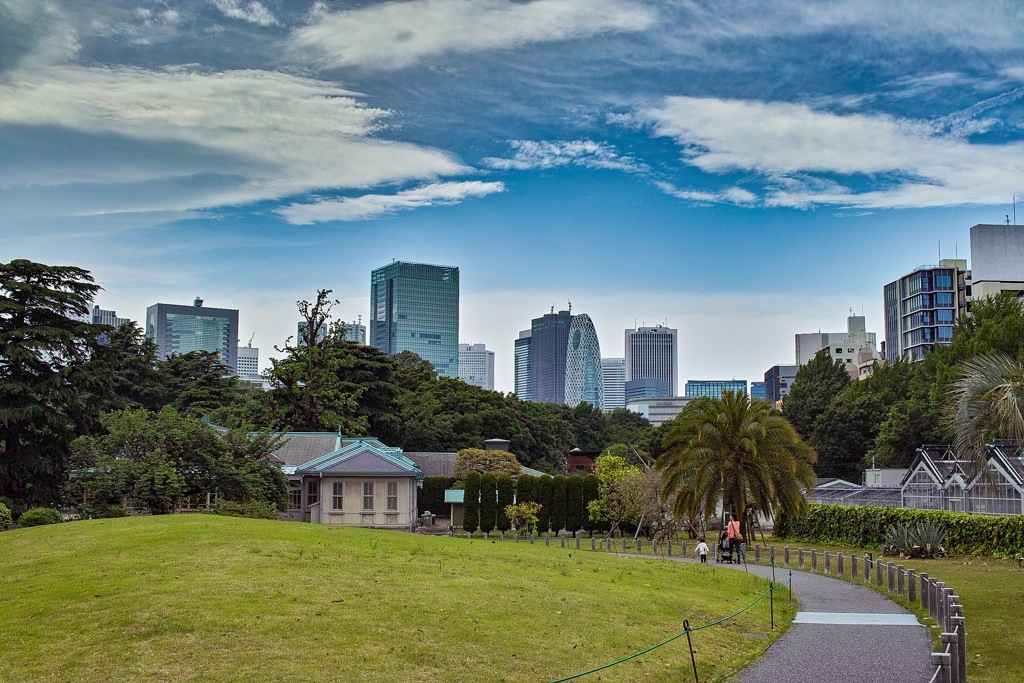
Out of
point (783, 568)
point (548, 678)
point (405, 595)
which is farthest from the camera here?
point (783, 568)

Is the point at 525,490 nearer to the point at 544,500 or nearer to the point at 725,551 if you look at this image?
the point at 544,500

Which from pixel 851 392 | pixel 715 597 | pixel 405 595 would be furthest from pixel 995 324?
pixel 405 595

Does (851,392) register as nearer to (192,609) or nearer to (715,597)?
(715,597)

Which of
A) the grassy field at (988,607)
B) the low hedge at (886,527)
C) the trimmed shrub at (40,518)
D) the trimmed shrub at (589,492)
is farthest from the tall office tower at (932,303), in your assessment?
the trimmed shrub at (40,518)

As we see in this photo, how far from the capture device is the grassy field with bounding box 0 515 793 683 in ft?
44.8

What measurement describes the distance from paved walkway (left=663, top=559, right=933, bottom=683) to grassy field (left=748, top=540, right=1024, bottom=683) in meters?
0.67

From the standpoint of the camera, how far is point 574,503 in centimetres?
5134

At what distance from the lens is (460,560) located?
23078 millimetres

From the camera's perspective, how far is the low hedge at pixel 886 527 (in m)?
36.6

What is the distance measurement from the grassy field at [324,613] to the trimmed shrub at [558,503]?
87.8ft

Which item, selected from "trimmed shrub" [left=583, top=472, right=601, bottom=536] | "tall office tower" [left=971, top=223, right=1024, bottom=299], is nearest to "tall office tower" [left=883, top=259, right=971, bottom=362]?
"tall office tower" [left=971, top=223, right=1024, bottom=299]

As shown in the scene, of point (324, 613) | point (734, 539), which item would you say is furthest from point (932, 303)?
point (324, 613)

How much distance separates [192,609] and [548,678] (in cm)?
568

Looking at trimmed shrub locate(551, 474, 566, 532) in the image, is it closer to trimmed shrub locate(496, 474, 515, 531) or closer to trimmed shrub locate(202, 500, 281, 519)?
trimmed shrub locate(496, 474, 515, 531)
